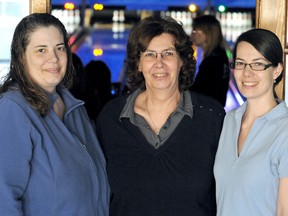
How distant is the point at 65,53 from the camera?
7.12 ft

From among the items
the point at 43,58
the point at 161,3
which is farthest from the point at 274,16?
the point at 161,3

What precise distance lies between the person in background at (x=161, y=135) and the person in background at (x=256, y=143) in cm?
19

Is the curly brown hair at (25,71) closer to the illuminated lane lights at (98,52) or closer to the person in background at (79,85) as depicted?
the person in background at (79,85)

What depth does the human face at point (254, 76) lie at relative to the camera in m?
2.02

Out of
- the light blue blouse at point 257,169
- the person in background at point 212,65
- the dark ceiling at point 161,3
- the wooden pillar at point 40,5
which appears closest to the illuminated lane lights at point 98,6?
the dark ceiling at point 161,3

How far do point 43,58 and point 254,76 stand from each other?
77 centimetres

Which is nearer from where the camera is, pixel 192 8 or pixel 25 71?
pixel 25 71

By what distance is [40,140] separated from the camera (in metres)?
1.98

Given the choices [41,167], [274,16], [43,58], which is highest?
[274,16]

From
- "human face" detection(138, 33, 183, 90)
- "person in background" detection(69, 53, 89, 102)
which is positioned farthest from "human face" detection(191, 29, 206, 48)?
"human face" detection(138, 33, 183, 90)

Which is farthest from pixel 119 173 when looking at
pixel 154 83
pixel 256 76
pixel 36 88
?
pixel 256 76

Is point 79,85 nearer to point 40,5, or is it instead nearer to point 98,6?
point 40,5

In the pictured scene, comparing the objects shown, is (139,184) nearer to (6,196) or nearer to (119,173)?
(119,173)

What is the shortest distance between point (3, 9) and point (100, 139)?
82cm
